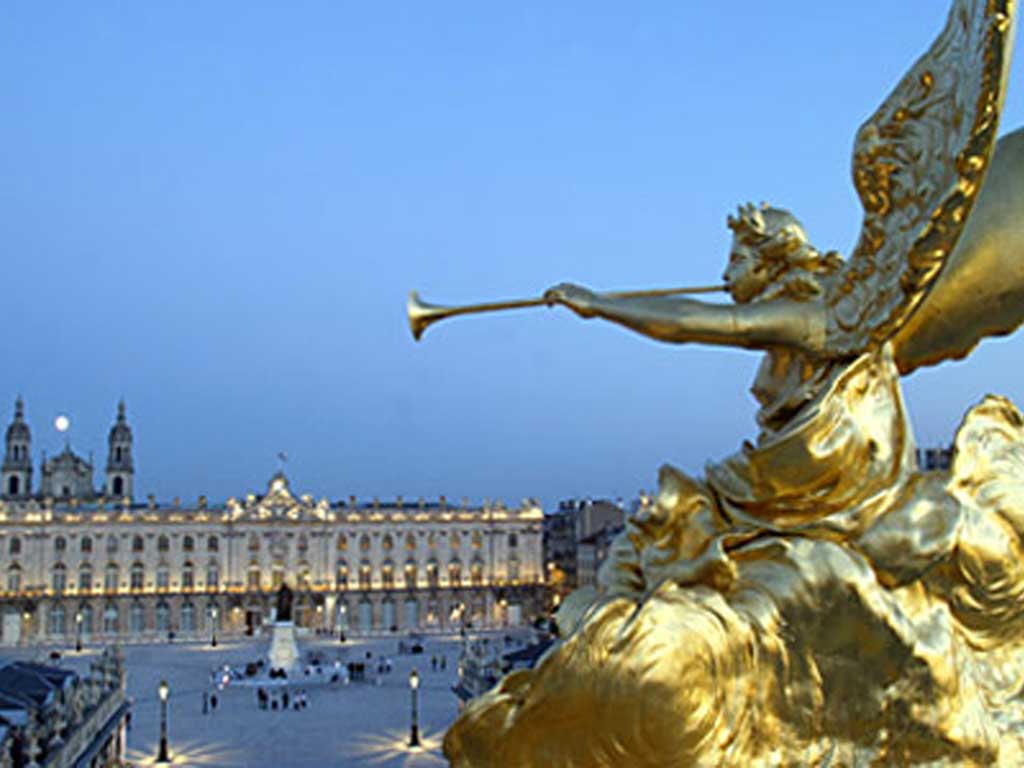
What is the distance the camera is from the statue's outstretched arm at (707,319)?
21.4ft

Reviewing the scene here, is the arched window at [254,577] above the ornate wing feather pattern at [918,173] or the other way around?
the other way around

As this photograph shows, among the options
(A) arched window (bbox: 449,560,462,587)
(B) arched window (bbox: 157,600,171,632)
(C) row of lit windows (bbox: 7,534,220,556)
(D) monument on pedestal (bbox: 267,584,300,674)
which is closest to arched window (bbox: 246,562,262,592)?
(C) row of lit windows (bbox: 7,534,220,556)

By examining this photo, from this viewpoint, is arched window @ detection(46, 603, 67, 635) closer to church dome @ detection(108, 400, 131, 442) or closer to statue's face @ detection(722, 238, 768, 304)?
church dome @ detection(108, 400, 131, 442)

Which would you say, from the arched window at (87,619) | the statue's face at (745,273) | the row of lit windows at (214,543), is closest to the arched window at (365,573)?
the row of lit windows at (214,543)

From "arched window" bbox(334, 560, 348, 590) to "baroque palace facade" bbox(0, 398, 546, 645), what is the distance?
0.08 m

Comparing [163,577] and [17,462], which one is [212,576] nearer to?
[163,577]

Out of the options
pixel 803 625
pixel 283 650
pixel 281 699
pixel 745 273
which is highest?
pixel 745 273

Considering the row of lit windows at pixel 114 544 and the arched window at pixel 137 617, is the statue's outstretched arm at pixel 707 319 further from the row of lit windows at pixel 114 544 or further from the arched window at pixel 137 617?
the row of lit windows at pixel 114 544

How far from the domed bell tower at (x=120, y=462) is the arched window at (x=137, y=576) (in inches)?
565

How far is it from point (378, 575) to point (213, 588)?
32.7ft

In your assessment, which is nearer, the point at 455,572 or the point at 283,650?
the point at 283,650

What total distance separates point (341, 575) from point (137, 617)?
12.2 meters

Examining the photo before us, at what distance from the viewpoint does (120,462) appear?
86.8m

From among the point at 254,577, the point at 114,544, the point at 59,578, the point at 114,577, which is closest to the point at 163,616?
the point at 114,577
